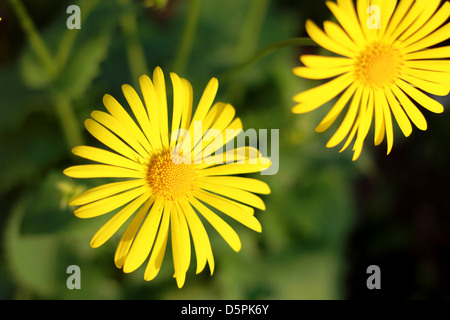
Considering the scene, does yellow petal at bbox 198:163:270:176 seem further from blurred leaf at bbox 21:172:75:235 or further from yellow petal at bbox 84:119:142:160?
blurred leaf at bbox 21:172:75:235

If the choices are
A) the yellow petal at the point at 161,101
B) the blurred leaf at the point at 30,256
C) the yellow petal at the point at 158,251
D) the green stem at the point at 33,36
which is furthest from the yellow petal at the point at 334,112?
the blurred leaf at the point at 30,256

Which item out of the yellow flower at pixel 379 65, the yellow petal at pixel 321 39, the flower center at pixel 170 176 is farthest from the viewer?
the flower center at pixel 170 176

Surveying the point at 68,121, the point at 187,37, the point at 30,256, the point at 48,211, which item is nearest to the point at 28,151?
the point at 68,121

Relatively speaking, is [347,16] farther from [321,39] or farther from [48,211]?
[48,211]

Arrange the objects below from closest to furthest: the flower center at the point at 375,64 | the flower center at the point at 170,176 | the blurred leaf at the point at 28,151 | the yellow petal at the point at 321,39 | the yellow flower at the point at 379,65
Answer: the yellow petal at the point at 321,39, the yellow flower at the point at 379,65, the flower center at the point at 375,64, the flower center at the point at 170,176, the blurred leaf at the point at 28,151

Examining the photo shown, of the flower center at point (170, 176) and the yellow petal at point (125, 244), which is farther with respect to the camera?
the flower center at point (170, 176)

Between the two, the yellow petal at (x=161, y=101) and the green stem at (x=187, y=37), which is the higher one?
the green stem at (x=187, y=37)

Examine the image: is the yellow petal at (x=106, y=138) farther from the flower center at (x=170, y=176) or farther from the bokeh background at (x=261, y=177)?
the bokeh background at (x=261, y=177)
